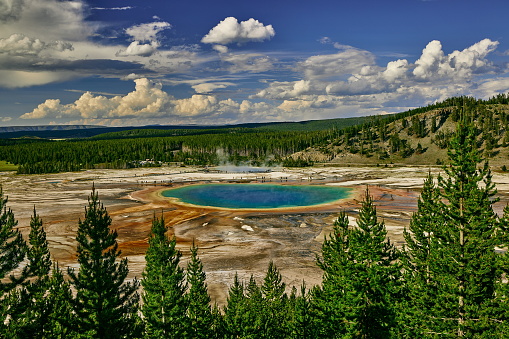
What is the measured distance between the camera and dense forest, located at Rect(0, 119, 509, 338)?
61.9 ft

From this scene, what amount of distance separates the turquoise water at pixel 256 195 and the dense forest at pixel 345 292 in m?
60.3

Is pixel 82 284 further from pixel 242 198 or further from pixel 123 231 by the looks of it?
pixel 242 198

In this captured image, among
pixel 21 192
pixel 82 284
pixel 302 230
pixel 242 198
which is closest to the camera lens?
pixel 82 284

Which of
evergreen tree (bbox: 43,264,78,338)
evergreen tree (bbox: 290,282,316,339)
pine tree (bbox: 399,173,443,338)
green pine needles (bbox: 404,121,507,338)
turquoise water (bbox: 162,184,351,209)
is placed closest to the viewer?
green pine needles (bbox: 404,121,507,338)

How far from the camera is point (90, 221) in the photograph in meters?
21.3

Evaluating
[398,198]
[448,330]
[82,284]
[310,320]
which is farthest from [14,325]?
[398,198]

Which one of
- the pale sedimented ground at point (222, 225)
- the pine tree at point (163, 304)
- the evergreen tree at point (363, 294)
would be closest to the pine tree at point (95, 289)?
the pine tree at point (163, 304)

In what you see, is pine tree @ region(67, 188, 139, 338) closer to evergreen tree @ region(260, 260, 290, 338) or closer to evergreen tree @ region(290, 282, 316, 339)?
evergreen tree @ region(260, 260, 290, 338)

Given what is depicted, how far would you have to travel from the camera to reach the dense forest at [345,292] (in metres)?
18.9

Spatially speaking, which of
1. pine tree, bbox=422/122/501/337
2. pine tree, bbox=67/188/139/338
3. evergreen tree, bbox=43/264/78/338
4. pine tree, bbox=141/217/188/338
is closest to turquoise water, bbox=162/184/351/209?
pine tree, bbox=141/217/188/338

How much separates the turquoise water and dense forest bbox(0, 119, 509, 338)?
60290 millimetres

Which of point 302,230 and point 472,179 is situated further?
point 302,230

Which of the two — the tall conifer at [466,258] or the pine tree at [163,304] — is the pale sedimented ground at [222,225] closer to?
the tall conifer at [466,258]

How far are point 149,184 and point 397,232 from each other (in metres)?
92.2
